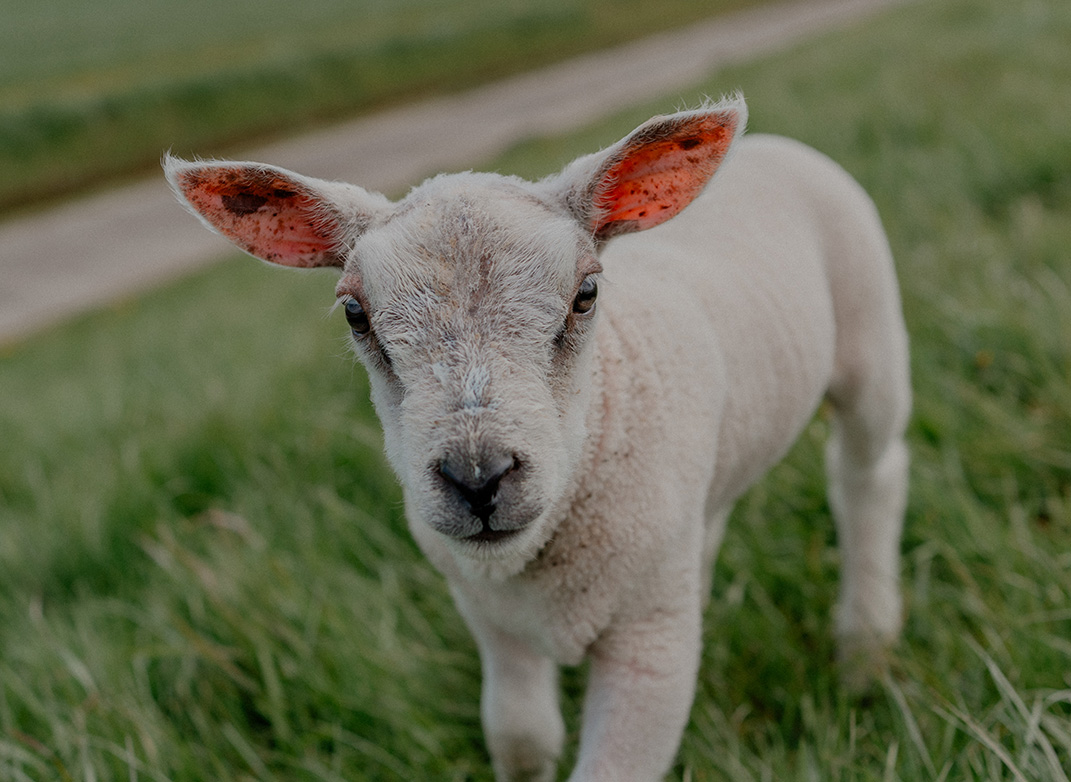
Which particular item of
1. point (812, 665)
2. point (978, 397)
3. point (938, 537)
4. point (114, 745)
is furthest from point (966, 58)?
point (114, 745)

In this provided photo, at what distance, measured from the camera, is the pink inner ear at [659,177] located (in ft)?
6.33

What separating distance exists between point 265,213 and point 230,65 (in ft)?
67.9

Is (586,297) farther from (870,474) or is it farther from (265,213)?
(870,474)

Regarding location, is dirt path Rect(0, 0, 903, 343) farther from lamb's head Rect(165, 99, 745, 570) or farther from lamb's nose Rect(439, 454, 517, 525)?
lamb's nose Rect(439, 454, 517, 525)

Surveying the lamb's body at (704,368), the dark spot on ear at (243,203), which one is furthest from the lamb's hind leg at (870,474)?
the dark spot on ear at (243,203)

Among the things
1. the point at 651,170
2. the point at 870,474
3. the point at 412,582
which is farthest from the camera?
the point at 412,582

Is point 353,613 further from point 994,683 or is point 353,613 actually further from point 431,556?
point 994,683

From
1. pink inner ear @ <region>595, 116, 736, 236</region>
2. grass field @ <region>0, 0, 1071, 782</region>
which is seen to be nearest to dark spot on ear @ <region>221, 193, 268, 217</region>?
grass field @ <region>0, 0, 1071, 782</region>

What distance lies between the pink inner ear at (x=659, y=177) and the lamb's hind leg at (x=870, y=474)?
3.36 ft

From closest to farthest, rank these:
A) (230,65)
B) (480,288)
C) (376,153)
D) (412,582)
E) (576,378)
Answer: (480,288), (576,378), (412,582), (376,153), (230,65)

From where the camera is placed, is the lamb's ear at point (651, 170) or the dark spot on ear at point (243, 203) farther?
the dark spot on ear at point (243, 203)

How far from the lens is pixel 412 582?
3.09m

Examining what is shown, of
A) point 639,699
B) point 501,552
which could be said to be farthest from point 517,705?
point 501,552

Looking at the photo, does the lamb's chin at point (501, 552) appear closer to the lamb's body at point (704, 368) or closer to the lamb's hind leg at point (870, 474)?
the lamb's body at point (704, 368)
